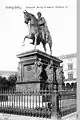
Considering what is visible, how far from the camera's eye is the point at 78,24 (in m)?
5.77

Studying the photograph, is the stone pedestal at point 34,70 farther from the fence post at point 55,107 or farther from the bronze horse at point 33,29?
the fence post at point 55,107

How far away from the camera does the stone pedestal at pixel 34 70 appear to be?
9.78 meters

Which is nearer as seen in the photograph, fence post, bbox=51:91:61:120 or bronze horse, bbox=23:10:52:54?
fence post, bbox=51:91:61:120

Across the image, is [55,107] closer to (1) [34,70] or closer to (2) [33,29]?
(1) [34,70]

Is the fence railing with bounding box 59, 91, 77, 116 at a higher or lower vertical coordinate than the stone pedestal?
lower

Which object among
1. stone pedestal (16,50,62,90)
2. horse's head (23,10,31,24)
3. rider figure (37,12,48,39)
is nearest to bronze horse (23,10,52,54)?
horse's head (23,10,31,24)

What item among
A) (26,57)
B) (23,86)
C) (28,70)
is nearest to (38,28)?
(26,57)

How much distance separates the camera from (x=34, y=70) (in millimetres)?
9969

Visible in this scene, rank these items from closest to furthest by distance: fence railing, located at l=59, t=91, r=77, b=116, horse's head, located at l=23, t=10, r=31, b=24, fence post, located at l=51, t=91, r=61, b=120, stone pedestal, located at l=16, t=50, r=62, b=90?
fence post, located at l=51, t=91, r=61, b=120 < fence railing, located at l=59, t=91, r=77, b=116 < stone pedestal, located at l=16, t=50, r=62, b=90 < horse's head, located at l=23, t=10, r=31, b=24

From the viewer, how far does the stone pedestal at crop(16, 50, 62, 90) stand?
9.78 meters

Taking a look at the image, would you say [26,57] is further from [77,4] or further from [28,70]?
[77,4]

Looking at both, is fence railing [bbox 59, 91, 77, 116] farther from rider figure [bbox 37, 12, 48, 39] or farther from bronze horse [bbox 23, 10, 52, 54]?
rider figure [bbox 37, 12, 48, 39]

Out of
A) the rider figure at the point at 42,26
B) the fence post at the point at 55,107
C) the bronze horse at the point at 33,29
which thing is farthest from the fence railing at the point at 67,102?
the rider figure at the point at 42,26

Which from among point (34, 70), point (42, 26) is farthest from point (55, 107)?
point (42, 26)
